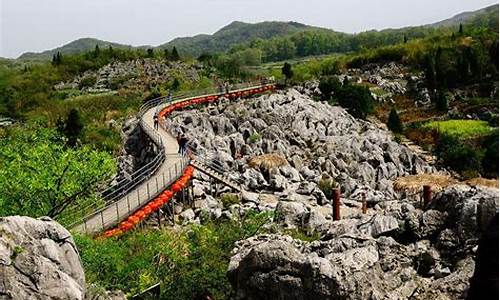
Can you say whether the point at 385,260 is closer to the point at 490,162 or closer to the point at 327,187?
the point at 327,187

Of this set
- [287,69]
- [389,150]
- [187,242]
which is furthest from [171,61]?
[187,242]

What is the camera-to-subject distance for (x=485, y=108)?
69750 mm

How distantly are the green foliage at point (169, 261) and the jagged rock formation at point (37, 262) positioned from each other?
2580mm

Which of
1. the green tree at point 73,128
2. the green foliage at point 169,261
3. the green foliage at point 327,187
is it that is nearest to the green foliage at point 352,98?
the green foliage at point 327,187

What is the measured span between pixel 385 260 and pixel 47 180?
609 inches

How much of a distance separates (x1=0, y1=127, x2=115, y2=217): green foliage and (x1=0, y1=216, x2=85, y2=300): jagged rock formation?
874cm

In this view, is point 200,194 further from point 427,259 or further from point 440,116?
point 440,116

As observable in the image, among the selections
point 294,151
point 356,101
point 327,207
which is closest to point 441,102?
point 356,101

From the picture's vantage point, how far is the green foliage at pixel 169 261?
17.7 meters

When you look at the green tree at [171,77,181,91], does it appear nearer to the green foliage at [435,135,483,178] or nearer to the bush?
the bush

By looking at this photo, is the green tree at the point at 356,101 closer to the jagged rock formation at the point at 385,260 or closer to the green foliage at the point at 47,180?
the green foliage at the point at 47,180

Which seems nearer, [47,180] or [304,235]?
[47,180]

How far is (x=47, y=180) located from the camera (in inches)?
971

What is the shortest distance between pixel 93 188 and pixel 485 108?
55.6 meters
